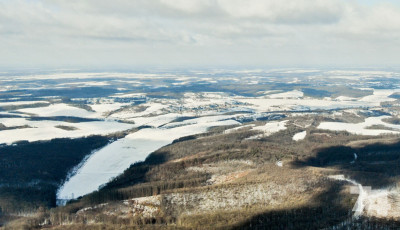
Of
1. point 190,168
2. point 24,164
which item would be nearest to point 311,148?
point 190,168

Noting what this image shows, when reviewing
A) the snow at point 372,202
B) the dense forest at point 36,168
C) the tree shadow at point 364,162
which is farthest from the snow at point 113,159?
the snow at point 372,202

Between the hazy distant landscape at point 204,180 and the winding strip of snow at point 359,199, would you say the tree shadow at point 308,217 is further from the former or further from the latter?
the winding strip of snow at point 359,199

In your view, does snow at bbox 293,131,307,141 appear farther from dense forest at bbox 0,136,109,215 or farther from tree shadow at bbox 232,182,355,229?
tree shadow at bbox 232,182,355,229

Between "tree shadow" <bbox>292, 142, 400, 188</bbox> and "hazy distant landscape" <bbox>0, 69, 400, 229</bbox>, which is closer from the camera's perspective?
"hazy distant landscape" <bbox>0, 69, 400, 229</bbox>

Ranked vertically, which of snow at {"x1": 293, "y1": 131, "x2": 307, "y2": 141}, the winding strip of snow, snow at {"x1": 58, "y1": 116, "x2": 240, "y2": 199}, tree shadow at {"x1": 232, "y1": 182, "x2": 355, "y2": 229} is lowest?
snow at {"x1": 58, "y1": 116, "x2": 240, "y2": 199}

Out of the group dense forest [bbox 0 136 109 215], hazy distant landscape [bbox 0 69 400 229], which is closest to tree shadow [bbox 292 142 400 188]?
hazy distant landscape [bbox 0 69 400 229]

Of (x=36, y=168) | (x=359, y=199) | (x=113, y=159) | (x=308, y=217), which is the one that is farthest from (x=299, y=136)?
(x=36, y=168)

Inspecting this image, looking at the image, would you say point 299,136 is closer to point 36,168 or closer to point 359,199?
point 359,199

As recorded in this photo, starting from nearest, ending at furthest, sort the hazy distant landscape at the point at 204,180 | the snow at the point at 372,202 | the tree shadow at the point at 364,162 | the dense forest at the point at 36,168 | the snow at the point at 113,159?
the snow at the point at 372,202, the hazy distant landscape at the point at 204,180, the dense forest at the point at 36,168, the tree shadow at the point at 364,162, the snow at the point at 113,159

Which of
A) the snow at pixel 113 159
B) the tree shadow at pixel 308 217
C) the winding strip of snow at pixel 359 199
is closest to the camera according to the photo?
the tree shadow at pixel 308 217
